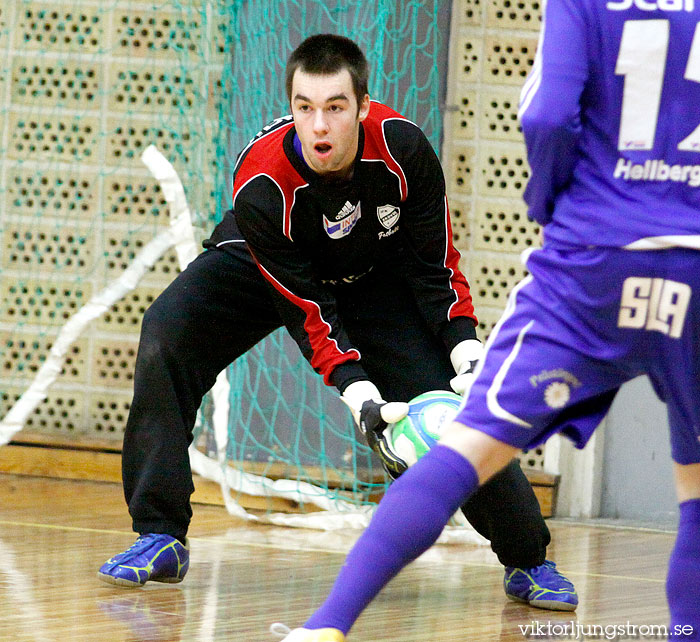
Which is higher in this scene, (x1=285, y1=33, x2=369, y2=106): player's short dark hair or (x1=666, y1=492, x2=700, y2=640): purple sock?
(x1=285, y1=33, x2=369, y2=106): player's short dark hair

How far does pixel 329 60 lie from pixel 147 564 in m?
1.45

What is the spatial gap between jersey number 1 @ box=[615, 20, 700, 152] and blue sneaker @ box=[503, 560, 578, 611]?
151 cm

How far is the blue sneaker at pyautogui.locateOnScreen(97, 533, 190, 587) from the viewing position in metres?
3.06

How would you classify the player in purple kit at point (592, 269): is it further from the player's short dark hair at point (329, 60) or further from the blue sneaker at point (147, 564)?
the blue sneaker at point (147, 564)

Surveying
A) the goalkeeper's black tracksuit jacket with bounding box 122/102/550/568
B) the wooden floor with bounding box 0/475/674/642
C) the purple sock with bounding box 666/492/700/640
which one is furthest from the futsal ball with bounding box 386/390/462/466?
the purple sock with bounding box 666/492/700/640

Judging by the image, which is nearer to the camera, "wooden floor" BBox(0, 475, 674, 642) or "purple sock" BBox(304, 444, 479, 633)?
"purple sock" BBox(304, 444, 479, 633)

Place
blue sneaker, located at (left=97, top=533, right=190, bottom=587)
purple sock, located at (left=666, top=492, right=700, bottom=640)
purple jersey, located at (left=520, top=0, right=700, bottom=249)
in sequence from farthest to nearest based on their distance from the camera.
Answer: blue sneaker, located at (left=97, top=533, right=190, bottom=587) < purple sock, located at (left=666, top=492, right=700, bottom=640) < purple jersey, located at (left=520, top=0, right=700, bottom=249)

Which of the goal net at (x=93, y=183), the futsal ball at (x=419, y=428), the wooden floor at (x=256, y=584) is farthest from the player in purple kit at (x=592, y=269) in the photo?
the goal net at (x=93, y=183)

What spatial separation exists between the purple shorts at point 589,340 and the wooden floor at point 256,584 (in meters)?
0.96

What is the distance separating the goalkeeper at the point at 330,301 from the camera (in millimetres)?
2867

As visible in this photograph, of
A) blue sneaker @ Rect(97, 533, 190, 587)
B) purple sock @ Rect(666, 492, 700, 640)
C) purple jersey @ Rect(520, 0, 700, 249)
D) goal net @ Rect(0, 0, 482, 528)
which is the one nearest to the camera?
purple jersey @ Rect(520, 0, 700, 249)

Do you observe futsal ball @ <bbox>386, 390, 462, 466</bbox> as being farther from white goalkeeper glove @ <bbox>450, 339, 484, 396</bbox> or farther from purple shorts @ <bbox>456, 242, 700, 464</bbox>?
purple shorts @ <bbox>456, 242, 700, 464</bbox>

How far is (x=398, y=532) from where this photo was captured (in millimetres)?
1900

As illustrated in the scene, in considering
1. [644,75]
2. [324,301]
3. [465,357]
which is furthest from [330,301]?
[644,75]
